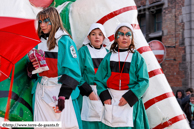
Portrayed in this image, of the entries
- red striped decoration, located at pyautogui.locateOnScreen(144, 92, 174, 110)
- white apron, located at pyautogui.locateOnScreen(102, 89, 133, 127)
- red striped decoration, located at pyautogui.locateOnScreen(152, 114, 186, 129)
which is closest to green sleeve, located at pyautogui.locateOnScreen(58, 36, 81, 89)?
white apron, located at pyautogui.locateOnScreen(102, 89, 133, 127)

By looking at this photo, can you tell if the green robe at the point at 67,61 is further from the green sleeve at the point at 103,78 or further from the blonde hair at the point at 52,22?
the green sleeve at the point at 103,78

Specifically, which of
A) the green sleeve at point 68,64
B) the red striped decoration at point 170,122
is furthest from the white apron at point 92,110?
the red striped decoration at point 170,122

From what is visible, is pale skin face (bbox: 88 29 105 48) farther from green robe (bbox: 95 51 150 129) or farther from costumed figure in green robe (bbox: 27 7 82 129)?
costumed figure in green robe (bbox: 27 7 82 129)

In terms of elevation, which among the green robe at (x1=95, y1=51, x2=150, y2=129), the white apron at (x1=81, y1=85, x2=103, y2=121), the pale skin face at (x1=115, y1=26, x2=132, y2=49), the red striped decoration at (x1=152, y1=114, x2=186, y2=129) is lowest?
the red striped decoration at (x1=152, y1=114, x2=186, y2=129)

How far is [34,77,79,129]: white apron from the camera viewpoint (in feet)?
8.43

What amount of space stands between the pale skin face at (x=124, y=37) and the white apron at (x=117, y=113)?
18.3 inches

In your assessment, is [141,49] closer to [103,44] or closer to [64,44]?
[103,44]

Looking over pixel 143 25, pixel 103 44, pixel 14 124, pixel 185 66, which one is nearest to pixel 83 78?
pixel 103 44

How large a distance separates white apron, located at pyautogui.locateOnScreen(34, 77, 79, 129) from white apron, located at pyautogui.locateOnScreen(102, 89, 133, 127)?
0.32m

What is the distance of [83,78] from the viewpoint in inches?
127

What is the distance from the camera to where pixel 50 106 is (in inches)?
101

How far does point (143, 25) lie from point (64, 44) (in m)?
9.15

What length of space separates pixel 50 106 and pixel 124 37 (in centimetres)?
99

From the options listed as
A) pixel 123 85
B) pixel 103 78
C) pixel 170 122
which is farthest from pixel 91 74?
pixel 170 122
